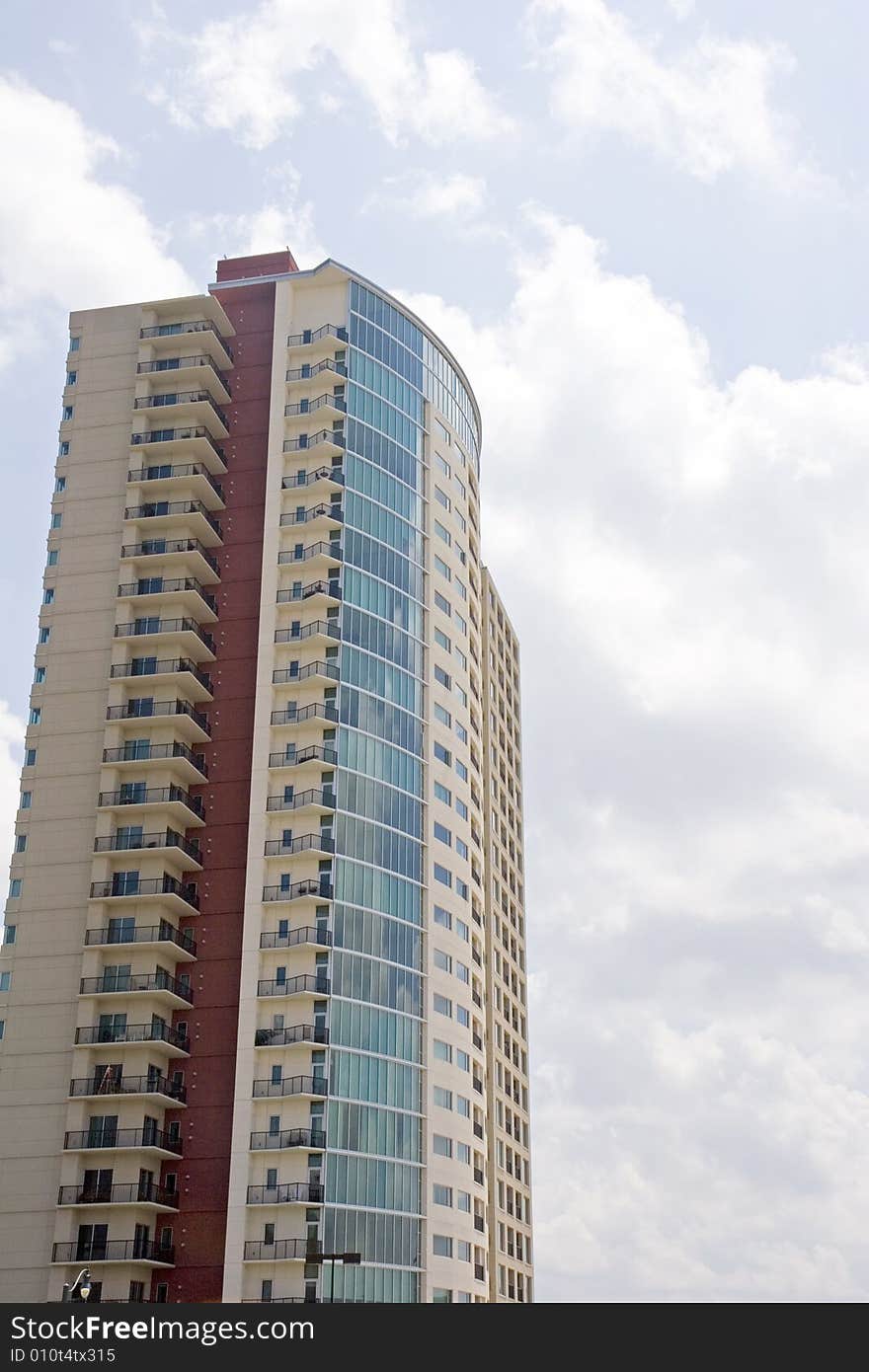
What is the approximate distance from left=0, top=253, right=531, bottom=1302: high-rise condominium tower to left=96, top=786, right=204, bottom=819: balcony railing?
24cm

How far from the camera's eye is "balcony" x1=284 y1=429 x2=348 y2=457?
9150 centimetres

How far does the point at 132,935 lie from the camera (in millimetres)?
80438

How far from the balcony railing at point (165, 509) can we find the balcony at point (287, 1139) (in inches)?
1451

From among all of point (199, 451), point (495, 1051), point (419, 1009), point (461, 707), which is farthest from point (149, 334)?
point (495, 1051)

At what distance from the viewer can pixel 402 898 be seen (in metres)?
85.4

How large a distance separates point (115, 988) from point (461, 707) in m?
30.3

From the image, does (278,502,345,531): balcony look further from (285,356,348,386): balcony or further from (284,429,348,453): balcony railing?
(285,356,348,386): balcony

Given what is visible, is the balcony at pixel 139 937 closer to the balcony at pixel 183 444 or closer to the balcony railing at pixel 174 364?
the balcony at pixel 183 444

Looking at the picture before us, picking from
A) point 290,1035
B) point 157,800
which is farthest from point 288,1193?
point 157,800

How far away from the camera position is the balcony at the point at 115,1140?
246 feet

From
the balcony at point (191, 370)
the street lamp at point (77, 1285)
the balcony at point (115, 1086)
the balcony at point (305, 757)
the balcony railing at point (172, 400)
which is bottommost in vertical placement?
the street lamp at point (77, 1285)

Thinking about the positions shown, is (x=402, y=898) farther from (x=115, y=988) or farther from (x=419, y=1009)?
(x=115, y=988)

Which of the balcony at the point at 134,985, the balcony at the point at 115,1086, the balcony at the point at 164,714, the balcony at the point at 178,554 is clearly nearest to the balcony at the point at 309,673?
the balcony at the point at 164,714

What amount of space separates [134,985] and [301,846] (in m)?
11.7
